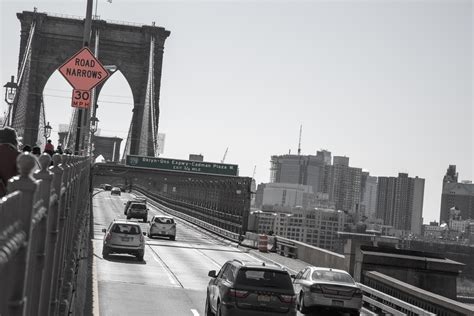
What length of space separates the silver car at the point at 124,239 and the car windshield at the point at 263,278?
751 inches

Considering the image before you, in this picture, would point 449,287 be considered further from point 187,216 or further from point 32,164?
point 187,216

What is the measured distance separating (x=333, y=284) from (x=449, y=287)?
9.10m

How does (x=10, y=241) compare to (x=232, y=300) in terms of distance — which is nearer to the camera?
(x=10, y=241)

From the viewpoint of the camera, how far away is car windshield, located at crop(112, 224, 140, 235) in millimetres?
36812

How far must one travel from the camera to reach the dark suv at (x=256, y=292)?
59.4 ft

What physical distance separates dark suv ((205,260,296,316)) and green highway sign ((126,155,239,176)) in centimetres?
6290

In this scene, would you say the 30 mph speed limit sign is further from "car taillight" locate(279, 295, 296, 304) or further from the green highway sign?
the green highway sign

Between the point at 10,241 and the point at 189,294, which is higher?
the point at 10,241

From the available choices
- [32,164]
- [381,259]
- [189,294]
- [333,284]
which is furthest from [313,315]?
[32,164]

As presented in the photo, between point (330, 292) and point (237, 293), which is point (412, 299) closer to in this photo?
point (330, 292)

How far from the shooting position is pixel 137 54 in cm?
11062

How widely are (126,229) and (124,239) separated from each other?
1.91 feet

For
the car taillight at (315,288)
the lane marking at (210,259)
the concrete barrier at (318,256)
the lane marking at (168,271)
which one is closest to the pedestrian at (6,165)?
the car taillight at (315,288)

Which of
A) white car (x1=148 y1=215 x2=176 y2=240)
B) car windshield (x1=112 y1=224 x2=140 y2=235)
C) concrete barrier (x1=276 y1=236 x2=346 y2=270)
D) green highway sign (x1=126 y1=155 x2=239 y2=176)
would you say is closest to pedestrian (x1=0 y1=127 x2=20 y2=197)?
concrete barrier (x1=276 y1=236 x2=346 y2=270)
